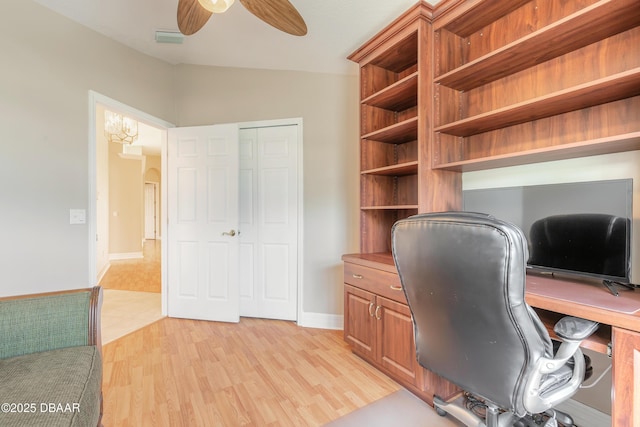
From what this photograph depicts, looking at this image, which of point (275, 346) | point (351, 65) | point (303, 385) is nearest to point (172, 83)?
point (351, 65)

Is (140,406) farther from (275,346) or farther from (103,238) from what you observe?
(103,238)

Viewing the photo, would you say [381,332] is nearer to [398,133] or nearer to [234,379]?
[234,379]

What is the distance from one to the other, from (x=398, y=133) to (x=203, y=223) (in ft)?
6.96

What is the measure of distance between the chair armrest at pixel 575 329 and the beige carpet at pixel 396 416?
878 mm

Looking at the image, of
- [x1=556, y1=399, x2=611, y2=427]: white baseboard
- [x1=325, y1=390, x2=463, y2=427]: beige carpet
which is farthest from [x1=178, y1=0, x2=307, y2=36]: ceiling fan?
[x1=556, y1=399, x2=611, y2=427]: white baseboard

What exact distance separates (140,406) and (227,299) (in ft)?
4.40

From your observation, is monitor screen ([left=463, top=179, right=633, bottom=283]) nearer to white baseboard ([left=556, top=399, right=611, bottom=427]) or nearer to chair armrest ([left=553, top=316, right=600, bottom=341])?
chair armrest ([left=553, top=316, right=600, bottom=341])

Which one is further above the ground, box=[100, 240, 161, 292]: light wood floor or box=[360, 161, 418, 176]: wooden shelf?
box=[360, 161, 418, 176]: wooden shelf

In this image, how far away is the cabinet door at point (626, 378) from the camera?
981 mm

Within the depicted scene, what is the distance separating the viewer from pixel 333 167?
9.53 ft

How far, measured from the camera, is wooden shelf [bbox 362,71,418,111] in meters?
2.00

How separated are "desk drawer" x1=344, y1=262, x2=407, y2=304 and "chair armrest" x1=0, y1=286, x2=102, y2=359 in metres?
1.57

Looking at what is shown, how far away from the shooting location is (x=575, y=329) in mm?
1021

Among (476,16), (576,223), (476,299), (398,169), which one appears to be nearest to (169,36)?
(398,169)
